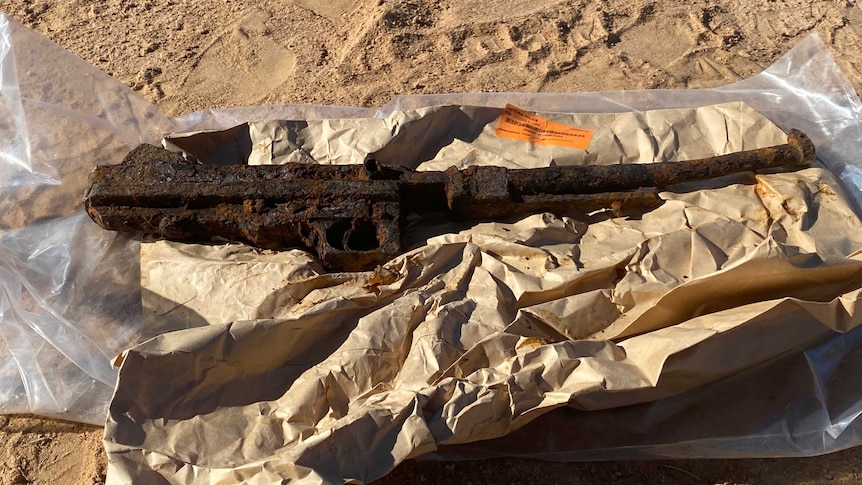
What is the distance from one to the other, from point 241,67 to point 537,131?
70.9 inches

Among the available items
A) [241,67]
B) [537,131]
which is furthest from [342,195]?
[241,67]

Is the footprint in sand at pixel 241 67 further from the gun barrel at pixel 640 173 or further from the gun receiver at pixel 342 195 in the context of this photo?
the gun barrel at pixel 640 173

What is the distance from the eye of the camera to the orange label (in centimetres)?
315

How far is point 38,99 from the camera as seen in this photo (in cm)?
321

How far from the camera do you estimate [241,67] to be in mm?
3816

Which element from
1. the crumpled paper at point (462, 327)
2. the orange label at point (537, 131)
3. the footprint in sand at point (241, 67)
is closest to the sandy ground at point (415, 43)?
the footprint in sand at point (241, 67)

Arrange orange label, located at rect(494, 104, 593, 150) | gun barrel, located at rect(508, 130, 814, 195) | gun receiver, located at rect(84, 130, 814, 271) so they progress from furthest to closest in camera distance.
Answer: orange label, located at rect(494, 104, 593, 150)
gun barrel, located at rect(508, 130, 814, 195)
gun receiver, located at rect(84, 130, 814, 271)

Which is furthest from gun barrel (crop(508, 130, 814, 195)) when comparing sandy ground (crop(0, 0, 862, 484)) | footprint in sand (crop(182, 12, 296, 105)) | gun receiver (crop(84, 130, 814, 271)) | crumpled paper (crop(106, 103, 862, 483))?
footprint in sand (crop(182, 12, 296, 105))

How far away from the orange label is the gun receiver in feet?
1.20

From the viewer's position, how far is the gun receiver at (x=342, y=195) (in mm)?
2664

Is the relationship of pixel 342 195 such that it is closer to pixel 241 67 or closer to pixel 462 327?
pixel 462 327

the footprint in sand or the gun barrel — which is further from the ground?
the footprint in sand

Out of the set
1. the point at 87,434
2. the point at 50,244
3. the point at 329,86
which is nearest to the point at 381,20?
the point at 329,86

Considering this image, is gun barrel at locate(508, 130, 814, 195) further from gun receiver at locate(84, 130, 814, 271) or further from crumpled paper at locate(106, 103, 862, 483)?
crumpled paper at locate(106, 103, 862, 483)
